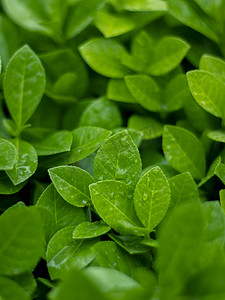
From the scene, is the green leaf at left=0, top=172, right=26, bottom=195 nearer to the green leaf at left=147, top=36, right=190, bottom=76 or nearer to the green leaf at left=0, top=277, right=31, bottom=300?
the green leaf at left=0, top=277, right=31, bottom=300

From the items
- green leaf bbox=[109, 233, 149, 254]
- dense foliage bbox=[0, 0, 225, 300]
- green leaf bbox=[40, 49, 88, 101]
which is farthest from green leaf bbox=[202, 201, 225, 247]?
green leaf bbox=[40, 49, 88, 101]

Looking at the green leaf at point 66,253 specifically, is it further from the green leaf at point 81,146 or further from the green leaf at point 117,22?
the green leaf at point 117,22

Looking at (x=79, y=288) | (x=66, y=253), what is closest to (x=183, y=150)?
(x=66, y=253)

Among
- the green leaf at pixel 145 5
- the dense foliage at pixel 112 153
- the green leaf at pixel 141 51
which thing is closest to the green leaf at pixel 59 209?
the dense foliage at pixel 112 153

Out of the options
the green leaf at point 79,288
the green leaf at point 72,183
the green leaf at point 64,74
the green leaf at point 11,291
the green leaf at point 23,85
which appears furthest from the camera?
the green leaf at point 64,74

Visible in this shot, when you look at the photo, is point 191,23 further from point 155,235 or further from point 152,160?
point 155,235

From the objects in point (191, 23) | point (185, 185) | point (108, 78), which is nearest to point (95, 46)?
point (108, 78)
